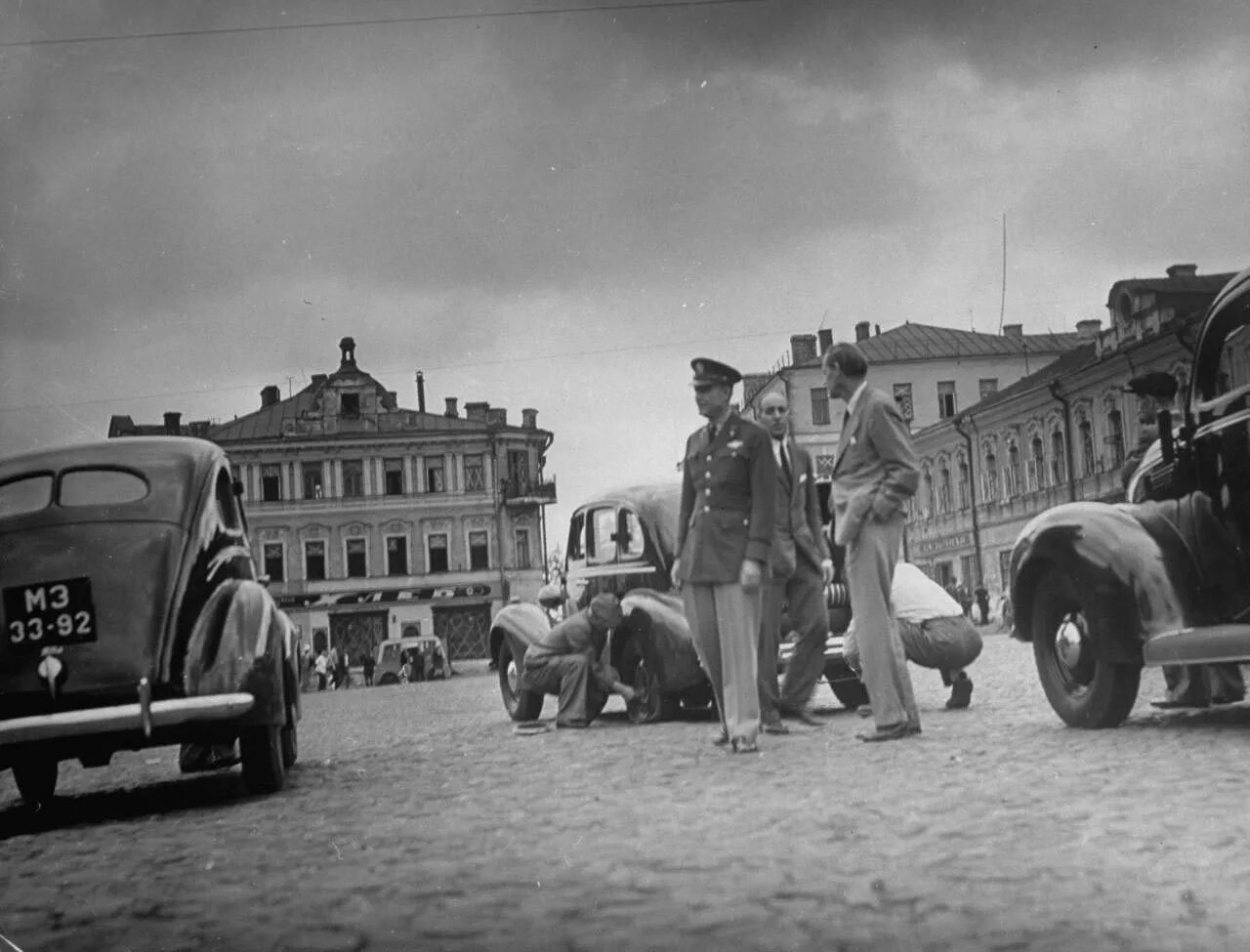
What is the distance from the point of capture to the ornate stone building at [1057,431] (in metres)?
2.96

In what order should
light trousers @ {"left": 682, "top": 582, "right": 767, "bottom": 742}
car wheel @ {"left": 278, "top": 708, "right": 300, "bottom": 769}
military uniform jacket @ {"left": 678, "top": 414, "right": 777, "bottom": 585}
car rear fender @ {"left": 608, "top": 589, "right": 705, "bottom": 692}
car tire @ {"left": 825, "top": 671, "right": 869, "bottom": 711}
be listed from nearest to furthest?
military uniform jacket @ {"left": 678, "top": 414, "right": 777, "bottom": 585}
light trousers @ {"left": 682, "top": 582, "right": 767, "bottom": 742}
car wheel @ {"left": 278, "top": 708, "right": 300, "bottom": 769}
car tire @ {"left": 825, "top": 671, "right": 869, "bottom": 711}
car rear fender @ {"left": 608, "top": 589, "right": 705, "bottom": 692}

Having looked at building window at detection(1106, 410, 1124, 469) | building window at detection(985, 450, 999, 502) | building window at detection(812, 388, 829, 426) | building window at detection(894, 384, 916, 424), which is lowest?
building window at detection(985, 450, 999, 502)

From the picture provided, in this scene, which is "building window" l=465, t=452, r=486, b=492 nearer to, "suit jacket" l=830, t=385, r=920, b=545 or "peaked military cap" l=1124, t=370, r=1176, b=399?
"suit jacket" l=830, t=385, r=920, b=545

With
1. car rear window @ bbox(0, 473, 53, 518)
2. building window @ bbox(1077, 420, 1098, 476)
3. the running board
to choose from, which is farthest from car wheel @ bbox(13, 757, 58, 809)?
the running board

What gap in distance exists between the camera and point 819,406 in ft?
12.7

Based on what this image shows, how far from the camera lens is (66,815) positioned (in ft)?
A: 12.8

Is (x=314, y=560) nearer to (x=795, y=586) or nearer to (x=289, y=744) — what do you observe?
(x=289, y=744)

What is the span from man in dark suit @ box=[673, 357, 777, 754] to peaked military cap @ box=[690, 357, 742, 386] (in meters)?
0.30

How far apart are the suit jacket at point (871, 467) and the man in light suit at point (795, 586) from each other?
13.9 inches

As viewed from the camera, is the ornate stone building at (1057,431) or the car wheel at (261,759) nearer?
the ornate stone building at (1057,431)

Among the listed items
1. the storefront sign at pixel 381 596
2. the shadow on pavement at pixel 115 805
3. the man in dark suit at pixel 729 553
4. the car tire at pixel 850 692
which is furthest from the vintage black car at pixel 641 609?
the shadow on pavement at pixel 115 805

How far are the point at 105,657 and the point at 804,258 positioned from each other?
→ 227 centimetres

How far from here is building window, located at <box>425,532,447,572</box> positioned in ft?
11.7

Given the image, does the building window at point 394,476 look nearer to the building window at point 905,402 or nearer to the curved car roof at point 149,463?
the curved car roof at point 149,463
